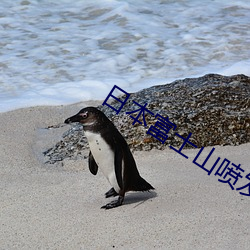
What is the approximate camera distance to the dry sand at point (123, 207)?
10.6ft

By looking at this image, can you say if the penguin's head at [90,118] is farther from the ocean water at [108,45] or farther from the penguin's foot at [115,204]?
the ocean water at [108,45]

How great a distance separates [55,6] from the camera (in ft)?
34.7

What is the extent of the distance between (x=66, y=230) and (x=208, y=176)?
111 cm

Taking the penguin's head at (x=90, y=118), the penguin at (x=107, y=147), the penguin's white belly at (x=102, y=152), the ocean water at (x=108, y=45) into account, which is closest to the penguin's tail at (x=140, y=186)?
the penguin at (x=107, y=147)

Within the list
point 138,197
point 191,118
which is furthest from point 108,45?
point 138,197

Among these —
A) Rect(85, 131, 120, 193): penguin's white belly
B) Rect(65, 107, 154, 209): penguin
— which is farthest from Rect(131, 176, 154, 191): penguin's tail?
Rect(85, 131, 120, 193): penguin's white belly

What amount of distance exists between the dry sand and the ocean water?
1846 millimetres

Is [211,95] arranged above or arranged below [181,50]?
above

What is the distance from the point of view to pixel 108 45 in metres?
8.48

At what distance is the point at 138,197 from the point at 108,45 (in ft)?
16.1

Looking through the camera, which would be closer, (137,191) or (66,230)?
(66,230)

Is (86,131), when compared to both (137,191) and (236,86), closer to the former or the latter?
(137,191)

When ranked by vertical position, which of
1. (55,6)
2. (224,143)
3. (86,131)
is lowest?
(55,6)

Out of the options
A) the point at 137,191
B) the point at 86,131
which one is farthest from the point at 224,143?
the point at 86,131
